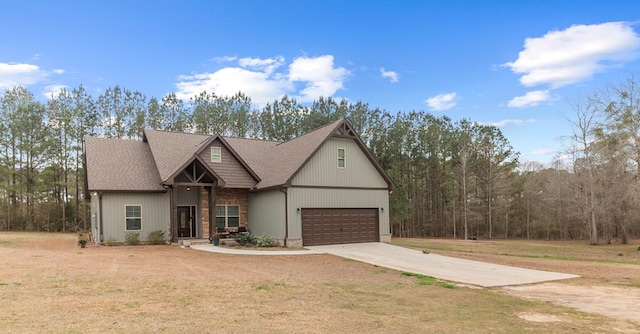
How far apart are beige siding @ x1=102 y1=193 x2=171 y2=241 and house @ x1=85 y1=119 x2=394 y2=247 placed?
0.05 metres

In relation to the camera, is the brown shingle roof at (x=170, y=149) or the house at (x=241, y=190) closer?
the house at (x=241, y=190)

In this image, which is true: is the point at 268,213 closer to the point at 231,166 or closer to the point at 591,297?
the point at 231,166

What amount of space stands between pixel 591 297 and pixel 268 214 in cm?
1583

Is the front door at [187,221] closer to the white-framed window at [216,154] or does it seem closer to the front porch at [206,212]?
the front porch at [206,212]

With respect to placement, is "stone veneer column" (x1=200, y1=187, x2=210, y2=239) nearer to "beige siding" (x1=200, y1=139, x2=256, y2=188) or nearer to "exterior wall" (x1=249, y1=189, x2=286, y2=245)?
"beige siding" (x1=200, y1=139, x2=256, y2=188)

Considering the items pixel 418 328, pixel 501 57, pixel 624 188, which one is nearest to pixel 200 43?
pixel 501 57

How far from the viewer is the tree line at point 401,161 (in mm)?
35750

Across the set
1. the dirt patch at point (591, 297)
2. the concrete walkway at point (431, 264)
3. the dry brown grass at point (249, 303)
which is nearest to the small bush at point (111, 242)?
the concrete walkway at point (431, 264)

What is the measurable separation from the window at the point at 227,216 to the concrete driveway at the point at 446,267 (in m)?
5.58

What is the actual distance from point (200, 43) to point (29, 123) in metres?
25.3

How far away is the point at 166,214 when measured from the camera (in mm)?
22719

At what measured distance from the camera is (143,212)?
22125 mm

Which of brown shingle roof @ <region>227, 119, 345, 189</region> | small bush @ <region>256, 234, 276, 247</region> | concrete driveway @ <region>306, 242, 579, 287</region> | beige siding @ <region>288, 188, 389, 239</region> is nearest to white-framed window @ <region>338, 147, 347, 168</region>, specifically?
brown shingle roof @ <region>227, 119, 345, 189</region>

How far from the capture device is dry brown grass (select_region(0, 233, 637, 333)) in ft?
21.6
